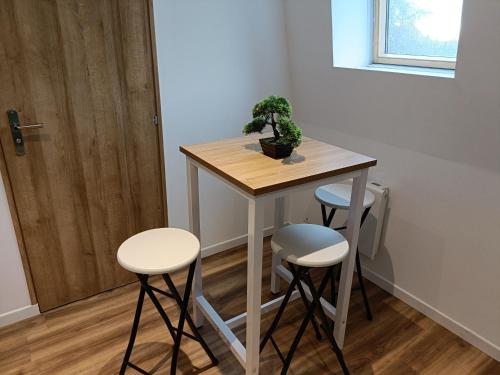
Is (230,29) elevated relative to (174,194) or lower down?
elevated

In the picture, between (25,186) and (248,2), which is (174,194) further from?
(248,2)

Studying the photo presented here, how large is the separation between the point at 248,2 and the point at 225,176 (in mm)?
1477

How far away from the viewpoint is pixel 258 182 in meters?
1.48

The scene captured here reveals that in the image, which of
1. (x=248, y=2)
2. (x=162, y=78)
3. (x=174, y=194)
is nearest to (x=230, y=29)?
(x=248, y=2)

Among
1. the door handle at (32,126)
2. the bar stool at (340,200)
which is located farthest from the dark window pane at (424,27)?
the door handle at (32,126)

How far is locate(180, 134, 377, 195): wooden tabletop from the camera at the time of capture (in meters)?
1.51

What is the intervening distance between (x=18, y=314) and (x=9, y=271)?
11.1 inches

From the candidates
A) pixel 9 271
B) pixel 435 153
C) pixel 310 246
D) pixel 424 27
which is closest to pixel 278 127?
pixel 310 246

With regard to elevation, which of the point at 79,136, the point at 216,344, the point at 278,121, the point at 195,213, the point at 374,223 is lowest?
the point at 216,344

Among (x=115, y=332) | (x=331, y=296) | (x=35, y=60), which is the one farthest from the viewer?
(x=331, y=296)

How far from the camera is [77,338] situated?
219 centimetres

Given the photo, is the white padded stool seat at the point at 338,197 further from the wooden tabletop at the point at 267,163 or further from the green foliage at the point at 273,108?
the green foliage at the point at 273,108

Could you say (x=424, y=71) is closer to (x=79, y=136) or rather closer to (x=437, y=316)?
(x=437, y=316)

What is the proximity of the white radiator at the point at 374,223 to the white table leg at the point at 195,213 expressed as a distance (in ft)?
3.37
